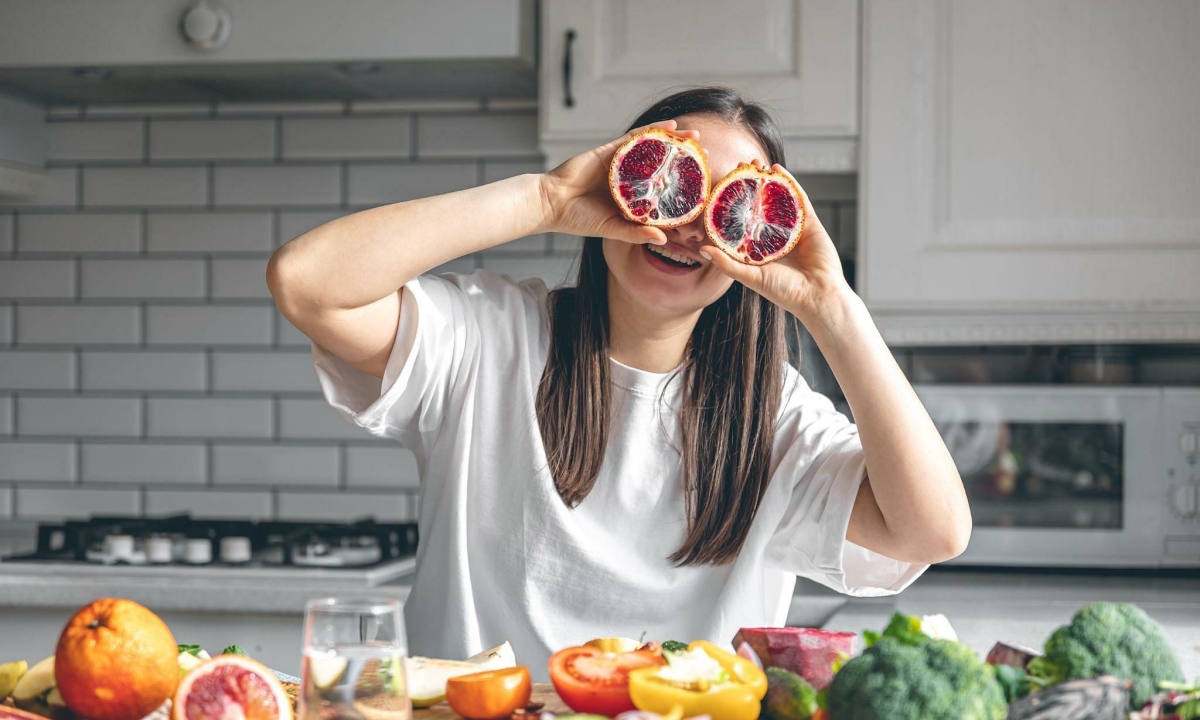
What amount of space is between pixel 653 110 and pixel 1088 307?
1188 millimetres

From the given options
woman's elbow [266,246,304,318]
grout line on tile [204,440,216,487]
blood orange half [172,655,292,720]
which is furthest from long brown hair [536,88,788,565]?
grout line on tile [204,440,216,487]

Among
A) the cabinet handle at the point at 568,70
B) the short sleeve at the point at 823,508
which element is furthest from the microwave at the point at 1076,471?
the short sleeve at the point at 823,508

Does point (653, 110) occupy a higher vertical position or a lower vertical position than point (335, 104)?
lower

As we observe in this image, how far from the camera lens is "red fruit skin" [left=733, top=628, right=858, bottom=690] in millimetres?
820

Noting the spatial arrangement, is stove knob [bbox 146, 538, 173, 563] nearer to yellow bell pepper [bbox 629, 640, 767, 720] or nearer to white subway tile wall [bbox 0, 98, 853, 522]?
white subway tile wall [bbox 0, 98, 853, 522]

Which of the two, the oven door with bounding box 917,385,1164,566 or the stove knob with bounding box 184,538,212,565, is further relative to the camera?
the oven door with bounding box 917,385,1164,566

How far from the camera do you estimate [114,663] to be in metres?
0.77

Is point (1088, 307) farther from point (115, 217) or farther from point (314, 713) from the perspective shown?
point (115, 217)

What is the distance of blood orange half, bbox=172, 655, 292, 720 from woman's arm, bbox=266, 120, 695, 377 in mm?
442

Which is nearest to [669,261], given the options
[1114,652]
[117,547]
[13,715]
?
[1114,652]

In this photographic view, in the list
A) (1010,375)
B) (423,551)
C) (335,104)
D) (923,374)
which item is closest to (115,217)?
(335,104)

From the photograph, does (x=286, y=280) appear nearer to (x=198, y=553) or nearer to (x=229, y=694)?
(x=229, y=694)

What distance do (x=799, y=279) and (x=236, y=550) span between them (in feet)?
4.64

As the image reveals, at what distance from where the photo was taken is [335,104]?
262cm
